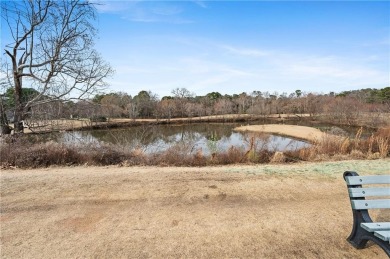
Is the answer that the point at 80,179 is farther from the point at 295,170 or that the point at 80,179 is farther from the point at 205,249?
the point at 295,170

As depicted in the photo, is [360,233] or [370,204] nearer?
[370,204]

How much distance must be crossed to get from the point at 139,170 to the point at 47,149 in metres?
3.41

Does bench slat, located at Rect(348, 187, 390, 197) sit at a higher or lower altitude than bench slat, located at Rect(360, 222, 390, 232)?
higher

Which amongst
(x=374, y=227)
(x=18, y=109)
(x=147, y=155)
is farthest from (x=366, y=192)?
(x=18, y=109)

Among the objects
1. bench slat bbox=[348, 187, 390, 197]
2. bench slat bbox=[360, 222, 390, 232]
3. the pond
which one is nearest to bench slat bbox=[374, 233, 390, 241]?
bench slat bbox=[360, 222, 390, 232]

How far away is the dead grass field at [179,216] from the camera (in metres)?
3.12

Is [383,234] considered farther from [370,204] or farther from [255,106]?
[255,106]

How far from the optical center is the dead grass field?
3119mm

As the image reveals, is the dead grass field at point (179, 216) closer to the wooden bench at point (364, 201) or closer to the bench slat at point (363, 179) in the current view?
the wooden bench at point (364, 201)

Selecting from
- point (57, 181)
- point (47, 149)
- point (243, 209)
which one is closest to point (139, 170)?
point (57, 181)

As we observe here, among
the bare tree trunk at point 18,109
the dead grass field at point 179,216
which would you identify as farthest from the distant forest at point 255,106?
the dead grass field at point 179,216

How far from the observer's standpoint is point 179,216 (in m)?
4.05

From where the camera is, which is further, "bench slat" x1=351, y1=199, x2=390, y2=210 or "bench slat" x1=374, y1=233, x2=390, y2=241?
"bench slat" x1=351, y1=199, x2=390, y2=210

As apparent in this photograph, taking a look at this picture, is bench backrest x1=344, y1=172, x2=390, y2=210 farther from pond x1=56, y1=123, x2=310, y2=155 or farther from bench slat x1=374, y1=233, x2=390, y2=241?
pond x1=56, y1=123, x2=310, y2=155
